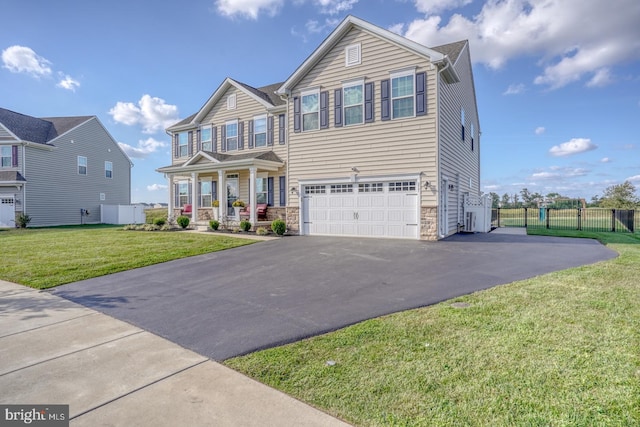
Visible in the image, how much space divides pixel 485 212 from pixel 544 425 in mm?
14600

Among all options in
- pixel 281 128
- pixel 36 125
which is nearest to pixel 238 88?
pixel 281 128

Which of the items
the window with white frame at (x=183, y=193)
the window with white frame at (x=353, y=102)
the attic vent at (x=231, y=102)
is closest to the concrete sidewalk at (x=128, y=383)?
the window with white frame at (x=353, y=102)

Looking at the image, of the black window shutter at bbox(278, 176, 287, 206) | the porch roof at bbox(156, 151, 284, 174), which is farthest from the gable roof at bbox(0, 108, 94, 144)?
the black window shutter at bbox(278, 176, 287, 206)

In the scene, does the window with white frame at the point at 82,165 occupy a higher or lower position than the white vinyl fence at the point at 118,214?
higher

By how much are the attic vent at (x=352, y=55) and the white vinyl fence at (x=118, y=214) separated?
888 inches

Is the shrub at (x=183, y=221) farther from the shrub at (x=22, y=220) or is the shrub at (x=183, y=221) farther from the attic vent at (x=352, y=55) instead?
the shrub at (x=22, y=220)

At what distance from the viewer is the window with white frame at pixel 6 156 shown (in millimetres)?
22064

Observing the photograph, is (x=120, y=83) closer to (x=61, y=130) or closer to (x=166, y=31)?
(x=166, y=31)

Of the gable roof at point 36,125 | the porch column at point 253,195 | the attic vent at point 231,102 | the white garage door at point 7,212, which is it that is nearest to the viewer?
the porch column at point 253,195

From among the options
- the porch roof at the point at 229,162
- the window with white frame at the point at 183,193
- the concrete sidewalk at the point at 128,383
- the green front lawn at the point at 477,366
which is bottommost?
the concrete sidewalk at the point at 128,383

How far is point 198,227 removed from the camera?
16.9 meters

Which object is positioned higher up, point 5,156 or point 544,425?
point 5,156

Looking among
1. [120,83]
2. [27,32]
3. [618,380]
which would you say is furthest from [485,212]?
[27,32]

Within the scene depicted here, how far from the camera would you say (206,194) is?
741 inches
